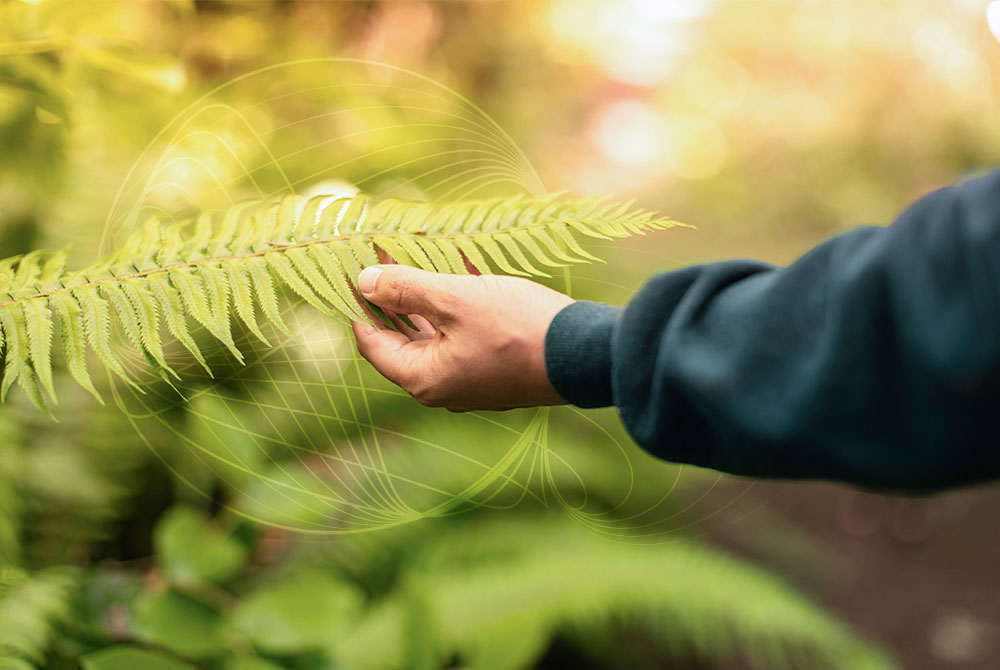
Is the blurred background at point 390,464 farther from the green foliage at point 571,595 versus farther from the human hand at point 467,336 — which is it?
the human hand at point 467,336

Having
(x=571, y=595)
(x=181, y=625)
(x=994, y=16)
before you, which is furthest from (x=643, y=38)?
(x=181, y=625)

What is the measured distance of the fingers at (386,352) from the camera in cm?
97

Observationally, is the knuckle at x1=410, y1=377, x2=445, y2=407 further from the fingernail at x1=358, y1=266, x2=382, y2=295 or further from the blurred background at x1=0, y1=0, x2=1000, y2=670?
the blurred background at x1=0, y1=0, x2=1000, y2=670

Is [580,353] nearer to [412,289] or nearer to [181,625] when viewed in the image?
[412,289]

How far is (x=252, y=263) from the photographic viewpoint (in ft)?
3.15

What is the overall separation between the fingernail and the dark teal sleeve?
253 millimetres

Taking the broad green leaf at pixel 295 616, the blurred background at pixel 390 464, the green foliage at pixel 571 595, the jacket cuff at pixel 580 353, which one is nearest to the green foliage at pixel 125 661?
the blurred background at pixel 390 464

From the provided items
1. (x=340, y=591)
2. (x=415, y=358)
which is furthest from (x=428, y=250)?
(x=340, y=591)

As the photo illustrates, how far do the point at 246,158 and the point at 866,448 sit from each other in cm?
180

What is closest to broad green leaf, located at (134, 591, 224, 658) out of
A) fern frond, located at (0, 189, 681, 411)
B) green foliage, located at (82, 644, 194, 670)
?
green foliage, located at (82, 644, 194, 670)

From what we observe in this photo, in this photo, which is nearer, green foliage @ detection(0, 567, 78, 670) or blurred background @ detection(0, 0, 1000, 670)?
green foliage @ detection(0, 567, 78, 670)

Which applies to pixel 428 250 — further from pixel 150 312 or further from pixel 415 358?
pixel 150 312

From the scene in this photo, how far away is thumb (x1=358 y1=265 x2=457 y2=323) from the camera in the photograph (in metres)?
0.90

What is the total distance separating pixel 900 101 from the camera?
4.23 metres
